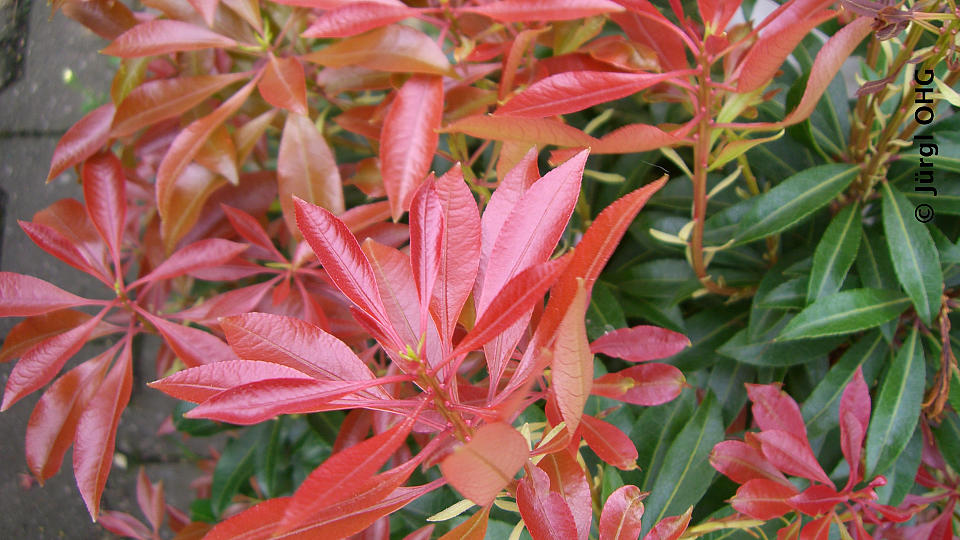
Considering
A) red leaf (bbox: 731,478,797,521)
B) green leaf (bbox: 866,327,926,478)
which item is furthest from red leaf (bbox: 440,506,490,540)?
green leaf (bbox: 866,327,926,478)

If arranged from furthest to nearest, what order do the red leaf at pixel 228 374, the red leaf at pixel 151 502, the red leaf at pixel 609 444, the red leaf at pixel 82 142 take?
1. the red leaf at pixel 151 502
2. the red leaf at pixel 82 142
3. the red leaf at pixel 609 444
4. the red leaf at pixel 228 374

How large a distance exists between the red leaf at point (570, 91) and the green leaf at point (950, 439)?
23.8 inches

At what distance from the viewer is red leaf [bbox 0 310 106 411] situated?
2.09ft

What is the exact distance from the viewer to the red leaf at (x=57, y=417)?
26.4 inches

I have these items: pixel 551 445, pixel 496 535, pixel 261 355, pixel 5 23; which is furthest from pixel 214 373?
pixel 5 23

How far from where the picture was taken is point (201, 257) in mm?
686

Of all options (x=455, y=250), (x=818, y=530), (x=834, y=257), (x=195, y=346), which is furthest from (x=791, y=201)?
(x=195, y=346)

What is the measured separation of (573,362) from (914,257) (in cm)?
57

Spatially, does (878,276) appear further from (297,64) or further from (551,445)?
(297,64)

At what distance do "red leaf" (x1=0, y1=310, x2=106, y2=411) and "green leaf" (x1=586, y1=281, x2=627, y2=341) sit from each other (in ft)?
1.95

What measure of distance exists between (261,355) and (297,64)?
393mm

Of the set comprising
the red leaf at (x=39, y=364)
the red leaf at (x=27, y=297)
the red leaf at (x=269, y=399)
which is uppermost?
the red leaf at (x=269, y=399)

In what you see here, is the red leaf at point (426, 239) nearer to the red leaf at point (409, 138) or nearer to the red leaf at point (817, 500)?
the red leaf at point (409, 138)

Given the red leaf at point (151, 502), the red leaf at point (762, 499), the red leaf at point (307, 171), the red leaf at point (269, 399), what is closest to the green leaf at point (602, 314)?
the red leaf at point (762, 499)
